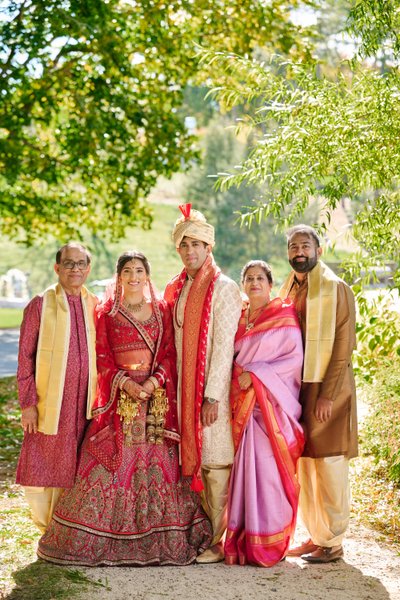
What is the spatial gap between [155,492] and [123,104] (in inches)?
282

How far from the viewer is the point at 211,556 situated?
4.71m

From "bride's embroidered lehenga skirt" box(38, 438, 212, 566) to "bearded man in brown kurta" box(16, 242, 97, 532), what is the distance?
0.47 ft

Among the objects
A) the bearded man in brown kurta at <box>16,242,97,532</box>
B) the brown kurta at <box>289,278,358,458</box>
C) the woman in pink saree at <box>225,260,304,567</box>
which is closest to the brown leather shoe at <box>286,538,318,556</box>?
the woman in pink saree at <box>225,260,304,567</box>

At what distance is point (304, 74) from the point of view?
5.94 metres

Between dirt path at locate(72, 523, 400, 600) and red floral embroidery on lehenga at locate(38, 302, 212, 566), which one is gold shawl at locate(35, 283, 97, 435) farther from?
dirt path at locate(72, 523, 400, 600)

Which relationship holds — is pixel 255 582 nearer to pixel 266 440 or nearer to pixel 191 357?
pixel 266 440

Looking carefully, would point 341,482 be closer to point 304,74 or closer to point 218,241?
point 304,74

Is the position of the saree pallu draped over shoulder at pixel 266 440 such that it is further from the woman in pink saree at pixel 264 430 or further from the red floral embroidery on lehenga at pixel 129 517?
the red floral embroidery on lehenga at pixel 129 517

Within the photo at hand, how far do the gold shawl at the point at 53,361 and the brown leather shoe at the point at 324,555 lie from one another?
1.47 m

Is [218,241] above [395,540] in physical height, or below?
above

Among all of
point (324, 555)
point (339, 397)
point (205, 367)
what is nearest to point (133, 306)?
point (205, 367)

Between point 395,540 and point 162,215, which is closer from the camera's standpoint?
point 395,540

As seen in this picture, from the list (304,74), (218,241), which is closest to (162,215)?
(218,241)

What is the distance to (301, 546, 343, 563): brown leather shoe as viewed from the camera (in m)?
4.82
